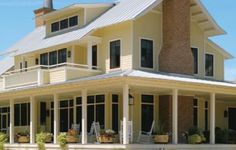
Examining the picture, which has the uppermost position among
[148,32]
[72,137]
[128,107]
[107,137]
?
[148,32]

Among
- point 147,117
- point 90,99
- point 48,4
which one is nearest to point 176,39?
point 147,117

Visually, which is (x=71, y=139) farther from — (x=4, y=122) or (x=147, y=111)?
(x=4, y=122)

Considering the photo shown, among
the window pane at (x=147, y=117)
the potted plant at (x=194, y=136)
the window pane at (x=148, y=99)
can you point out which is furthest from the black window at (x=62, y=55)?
the potted plant at (x=194, y=136)

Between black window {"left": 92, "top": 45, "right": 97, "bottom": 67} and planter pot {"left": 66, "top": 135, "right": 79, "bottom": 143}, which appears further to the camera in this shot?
black window {"left": 92, "top": 45, "right": 97, "bottom": 67}

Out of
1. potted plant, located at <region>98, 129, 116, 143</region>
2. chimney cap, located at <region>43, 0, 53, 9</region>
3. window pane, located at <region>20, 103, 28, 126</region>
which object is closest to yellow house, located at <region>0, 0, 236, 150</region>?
potted plant, located at <region>98, 129, 116, 143</region>

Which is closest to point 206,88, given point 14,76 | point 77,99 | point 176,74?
point 176,74

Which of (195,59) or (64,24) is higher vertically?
(64,24)

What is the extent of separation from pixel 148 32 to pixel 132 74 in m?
4.20

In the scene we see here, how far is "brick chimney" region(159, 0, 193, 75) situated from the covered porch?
1553mm

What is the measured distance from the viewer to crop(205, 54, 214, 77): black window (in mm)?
31623

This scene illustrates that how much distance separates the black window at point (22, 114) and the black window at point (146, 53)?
384 inches

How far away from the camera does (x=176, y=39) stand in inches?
1124

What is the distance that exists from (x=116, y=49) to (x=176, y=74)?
3460 millimetres

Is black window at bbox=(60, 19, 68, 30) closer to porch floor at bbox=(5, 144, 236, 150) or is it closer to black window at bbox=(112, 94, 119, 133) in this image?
black window at bbox=(112, 94, 119, 133)
